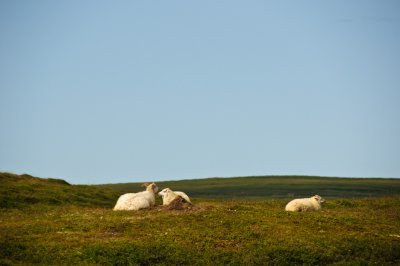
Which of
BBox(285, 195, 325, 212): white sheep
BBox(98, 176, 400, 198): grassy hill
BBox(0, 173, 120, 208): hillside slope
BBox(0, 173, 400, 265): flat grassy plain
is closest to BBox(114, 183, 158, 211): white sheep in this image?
BBox(0, 173, 400, 265): flat grassy plain

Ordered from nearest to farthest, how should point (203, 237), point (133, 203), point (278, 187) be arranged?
Answer: point (203, 237), point (133, 203), point (278, 187)

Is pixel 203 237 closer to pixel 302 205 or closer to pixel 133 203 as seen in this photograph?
pixel 133 203

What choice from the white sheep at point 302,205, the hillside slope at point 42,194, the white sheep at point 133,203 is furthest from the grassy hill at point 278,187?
the white sheep at point 133,203

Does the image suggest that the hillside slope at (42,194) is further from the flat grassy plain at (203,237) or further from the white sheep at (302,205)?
the white sheep at (302,205)

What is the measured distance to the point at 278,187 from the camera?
10794 cm

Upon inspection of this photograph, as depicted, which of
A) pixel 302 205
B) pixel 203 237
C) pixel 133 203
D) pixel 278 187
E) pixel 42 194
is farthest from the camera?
pixel 278 187

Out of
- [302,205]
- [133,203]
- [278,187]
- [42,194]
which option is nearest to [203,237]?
[133,203]

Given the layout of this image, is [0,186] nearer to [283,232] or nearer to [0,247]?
[0,247]

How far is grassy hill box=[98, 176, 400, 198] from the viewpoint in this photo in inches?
3595

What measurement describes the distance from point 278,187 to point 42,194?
64.8 meters

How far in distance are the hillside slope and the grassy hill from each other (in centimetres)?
3402

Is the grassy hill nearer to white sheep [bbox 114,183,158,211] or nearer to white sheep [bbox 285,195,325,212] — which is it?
white sheep [bbox 285,195,325,212]

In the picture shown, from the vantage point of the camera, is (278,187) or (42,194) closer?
(42,194)

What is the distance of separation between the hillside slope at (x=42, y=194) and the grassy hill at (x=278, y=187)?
112ft
